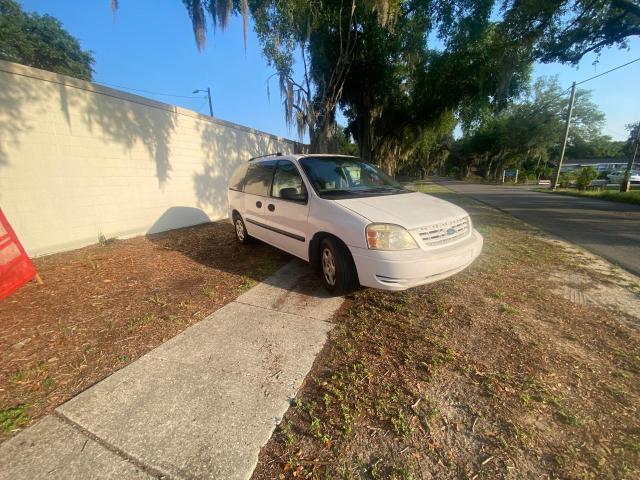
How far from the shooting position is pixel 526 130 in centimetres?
3712

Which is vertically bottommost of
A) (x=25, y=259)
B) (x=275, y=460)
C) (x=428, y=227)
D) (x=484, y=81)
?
(x=275, y=460)

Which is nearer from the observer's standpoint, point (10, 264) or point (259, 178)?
point (10, 264)

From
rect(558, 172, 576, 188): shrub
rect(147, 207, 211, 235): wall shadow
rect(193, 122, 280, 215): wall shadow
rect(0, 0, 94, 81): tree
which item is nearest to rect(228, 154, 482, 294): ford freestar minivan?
rect(147, 207, 211, 235): wall shadow

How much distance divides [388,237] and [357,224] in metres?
0.34

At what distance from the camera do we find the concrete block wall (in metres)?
4.55

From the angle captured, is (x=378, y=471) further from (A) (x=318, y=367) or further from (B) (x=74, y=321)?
(B) (x=74, y=321)

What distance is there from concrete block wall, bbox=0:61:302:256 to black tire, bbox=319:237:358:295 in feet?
16.3

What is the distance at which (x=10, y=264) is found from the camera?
3430mm

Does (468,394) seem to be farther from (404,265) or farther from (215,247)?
(215,247)

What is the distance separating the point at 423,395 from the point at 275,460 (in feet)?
3.50

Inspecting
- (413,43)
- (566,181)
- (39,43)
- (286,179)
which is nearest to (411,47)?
(413,43)

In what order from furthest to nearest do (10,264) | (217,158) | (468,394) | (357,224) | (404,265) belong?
(217,158)
(10,264)
(357,224)
(404,265)
(468,394)

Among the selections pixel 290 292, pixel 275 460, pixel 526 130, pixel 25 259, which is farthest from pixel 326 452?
pixel 526 130

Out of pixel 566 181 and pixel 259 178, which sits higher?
pixel 259 178
